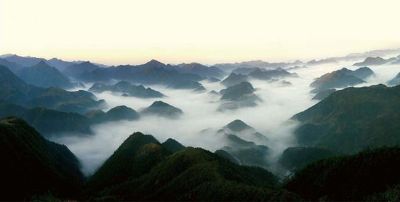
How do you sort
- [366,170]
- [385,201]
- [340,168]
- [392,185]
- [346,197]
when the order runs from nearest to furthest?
[385,201]
[392,185]
[346,197]
[366,170]
[340,168]

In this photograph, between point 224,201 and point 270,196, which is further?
point 224,201

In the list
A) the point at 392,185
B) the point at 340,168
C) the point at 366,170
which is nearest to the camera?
the point at 392,185

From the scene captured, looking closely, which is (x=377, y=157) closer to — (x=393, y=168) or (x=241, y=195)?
(x=393, y=168)

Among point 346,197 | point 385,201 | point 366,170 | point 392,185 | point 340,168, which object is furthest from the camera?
point 340,168

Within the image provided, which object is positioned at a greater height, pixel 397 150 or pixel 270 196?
pixel 397 150

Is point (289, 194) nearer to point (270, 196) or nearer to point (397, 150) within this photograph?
point (270, 196)

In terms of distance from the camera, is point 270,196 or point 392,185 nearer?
point 392,185

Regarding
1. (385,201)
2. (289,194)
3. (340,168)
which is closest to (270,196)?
(289,194)

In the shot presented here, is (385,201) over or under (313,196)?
over

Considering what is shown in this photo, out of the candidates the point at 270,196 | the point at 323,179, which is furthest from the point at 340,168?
the point at 270,196
